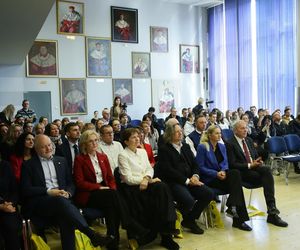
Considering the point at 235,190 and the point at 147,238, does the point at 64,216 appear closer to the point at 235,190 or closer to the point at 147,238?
the point at 147,238

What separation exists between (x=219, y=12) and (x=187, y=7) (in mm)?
1254

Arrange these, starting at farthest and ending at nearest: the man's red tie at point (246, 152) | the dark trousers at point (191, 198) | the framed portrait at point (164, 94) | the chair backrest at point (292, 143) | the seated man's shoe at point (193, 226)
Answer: the framed portrait at point (164, 94), the chair backrest at point (292, 143), the man's red tie at point (246, 152), the seated man's shoe at point (193, 226), the dark trousers at point (191, 198)

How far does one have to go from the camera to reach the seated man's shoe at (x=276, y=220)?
4.36m

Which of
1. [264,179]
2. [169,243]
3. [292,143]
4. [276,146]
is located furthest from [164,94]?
[169,243]

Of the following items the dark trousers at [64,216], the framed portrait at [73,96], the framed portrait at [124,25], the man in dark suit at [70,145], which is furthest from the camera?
the framed portrait at [124,25]

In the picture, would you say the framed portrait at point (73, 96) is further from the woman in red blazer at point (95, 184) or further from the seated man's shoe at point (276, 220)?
the seated man's shoe at point (276, 220)

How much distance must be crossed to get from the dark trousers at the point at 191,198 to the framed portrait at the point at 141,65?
8.83 metres

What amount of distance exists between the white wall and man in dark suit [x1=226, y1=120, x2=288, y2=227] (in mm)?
7648

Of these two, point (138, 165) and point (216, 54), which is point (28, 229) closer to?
point (138, 165)

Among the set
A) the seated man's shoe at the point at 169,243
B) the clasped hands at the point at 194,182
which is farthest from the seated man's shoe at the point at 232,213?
the seated man's shoe at the point at 169,243

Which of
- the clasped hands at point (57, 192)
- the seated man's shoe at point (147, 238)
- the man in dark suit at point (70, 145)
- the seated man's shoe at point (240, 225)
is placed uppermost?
the man in dark suit at point (70, 145)

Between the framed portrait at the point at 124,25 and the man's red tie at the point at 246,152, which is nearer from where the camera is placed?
the man's red tie at the point at 246,152

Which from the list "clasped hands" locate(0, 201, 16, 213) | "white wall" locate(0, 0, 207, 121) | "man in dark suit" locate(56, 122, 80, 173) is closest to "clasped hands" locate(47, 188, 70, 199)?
"clasped hands" locate(0, 201, 16, 213)

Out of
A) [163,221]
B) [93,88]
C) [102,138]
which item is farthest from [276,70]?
[163,221]
